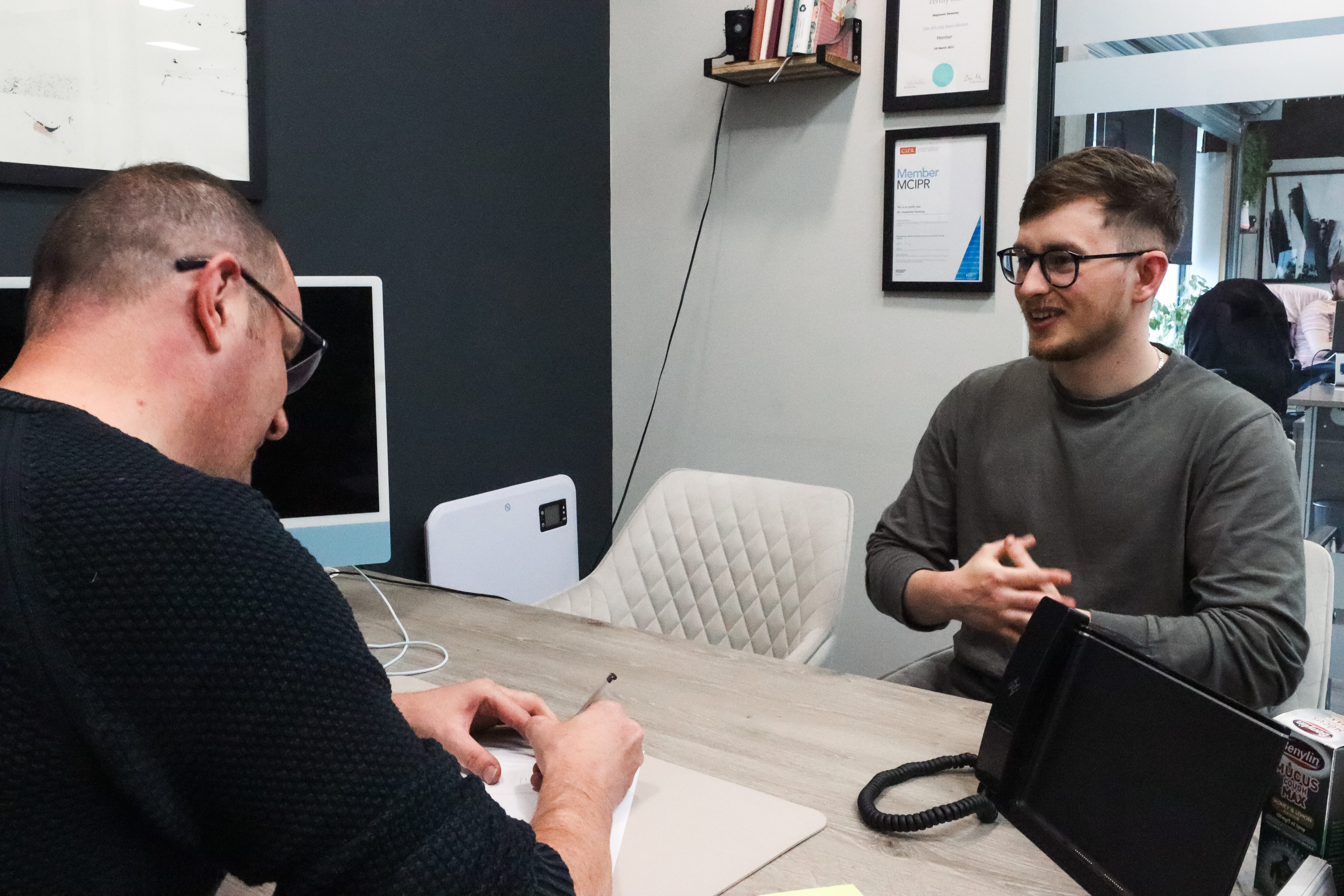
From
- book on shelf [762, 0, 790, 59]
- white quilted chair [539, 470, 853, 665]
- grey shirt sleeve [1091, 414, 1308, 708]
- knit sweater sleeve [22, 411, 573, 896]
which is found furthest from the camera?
book on shelf [762, 0, 790, 59]

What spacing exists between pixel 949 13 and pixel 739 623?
5.46 feet

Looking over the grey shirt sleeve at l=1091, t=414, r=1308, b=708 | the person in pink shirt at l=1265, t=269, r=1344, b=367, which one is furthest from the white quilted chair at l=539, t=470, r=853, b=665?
the person in pink shirt at l=1265, t=269, r=1344, b=367

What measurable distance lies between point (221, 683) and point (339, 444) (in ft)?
3.95

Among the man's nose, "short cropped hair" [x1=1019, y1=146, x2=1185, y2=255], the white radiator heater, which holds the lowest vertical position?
the white radiator heater

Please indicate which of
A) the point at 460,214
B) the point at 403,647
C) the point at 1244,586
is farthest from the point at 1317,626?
the point at 460,214

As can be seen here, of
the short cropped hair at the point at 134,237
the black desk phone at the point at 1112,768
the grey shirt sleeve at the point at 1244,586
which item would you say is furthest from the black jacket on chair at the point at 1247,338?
the short cropped hair at the point at 134,237

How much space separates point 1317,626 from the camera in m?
1.61

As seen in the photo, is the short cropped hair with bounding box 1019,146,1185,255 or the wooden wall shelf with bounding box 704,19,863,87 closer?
the short cropped hair with bounding box 1019,146,1185,255

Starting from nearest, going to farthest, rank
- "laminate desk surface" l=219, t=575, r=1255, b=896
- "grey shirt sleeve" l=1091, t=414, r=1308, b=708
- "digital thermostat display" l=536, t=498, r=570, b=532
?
"laminate desk surface" l=219, t=575, r=1255, b=896, "grey shirt sleeve" l=1091, t=414, r=1308, b=708, "digital thermostat display" l=536, t=498, r=570, b=532

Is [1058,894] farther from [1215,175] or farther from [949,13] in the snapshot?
[949,13]

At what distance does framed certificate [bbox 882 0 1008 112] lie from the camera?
260cm

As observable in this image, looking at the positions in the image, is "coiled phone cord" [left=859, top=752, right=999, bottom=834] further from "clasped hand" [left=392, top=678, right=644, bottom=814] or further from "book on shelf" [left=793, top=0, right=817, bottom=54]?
"book on shelf" [left=793, top=0, right=817, bottom=54]

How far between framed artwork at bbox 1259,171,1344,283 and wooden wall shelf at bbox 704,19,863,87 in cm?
107

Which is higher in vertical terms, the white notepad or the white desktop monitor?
the white desktop monitor
